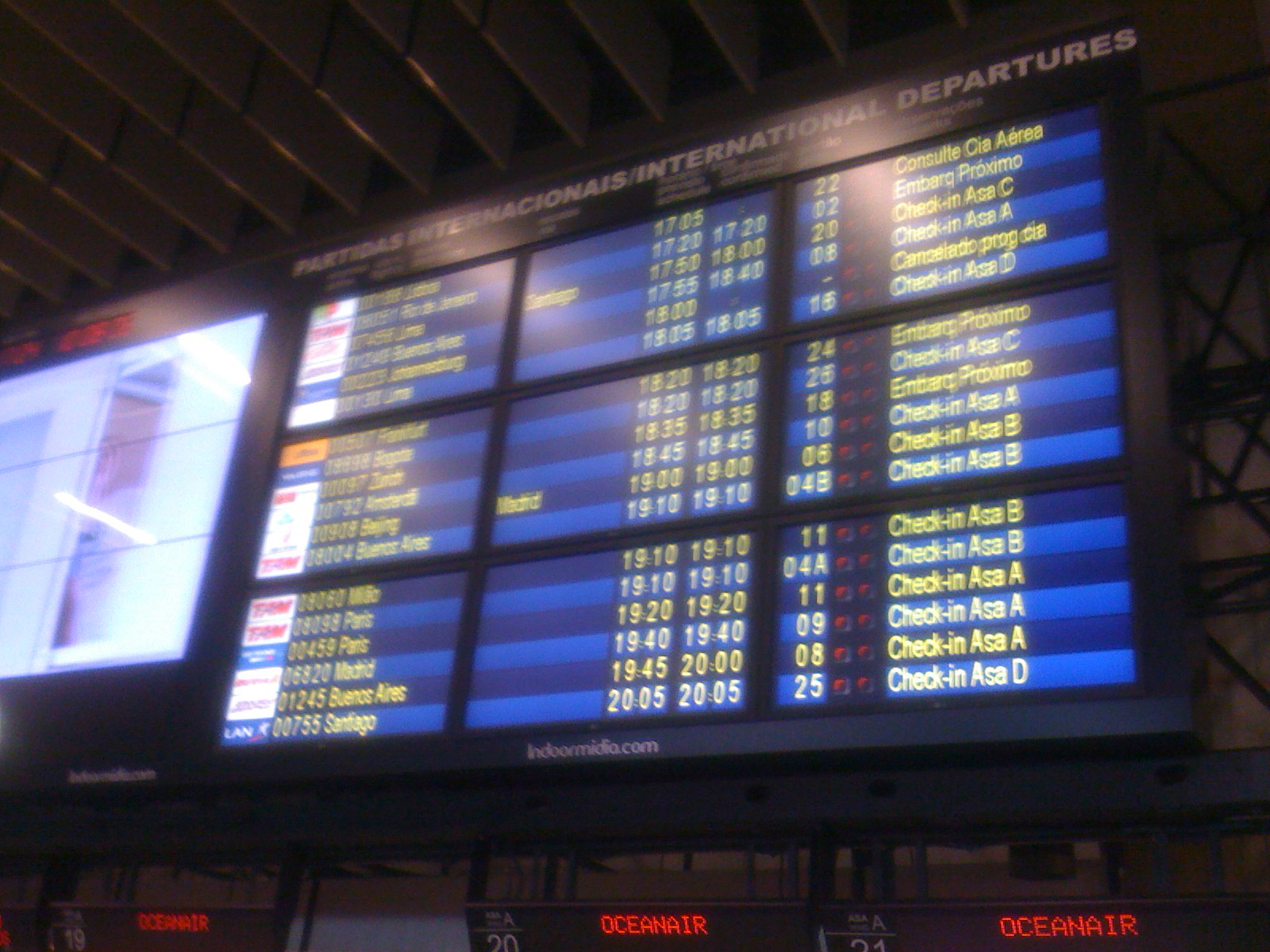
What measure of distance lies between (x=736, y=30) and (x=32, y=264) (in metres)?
4.94

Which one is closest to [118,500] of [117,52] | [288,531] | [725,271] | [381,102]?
[288,531]

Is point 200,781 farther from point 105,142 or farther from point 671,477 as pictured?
point 105,142

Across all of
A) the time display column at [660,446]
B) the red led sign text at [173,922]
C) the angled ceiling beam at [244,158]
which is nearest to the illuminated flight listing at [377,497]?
the time display column at [660,446]

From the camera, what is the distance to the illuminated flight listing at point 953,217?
4.65 m

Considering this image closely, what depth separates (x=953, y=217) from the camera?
193 inches

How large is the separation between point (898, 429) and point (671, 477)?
90cm

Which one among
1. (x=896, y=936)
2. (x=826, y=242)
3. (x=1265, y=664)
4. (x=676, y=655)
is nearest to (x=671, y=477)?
(x=676, y=655)

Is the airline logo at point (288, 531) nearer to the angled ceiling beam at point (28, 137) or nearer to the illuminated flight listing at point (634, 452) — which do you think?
the illuminated flight listing at point (634, 452)

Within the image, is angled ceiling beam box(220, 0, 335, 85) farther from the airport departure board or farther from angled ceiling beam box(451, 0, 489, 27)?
the airport departure board

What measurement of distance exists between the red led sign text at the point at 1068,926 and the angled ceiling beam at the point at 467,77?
454 centimetres

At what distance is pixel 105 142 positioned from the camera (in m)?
7.20

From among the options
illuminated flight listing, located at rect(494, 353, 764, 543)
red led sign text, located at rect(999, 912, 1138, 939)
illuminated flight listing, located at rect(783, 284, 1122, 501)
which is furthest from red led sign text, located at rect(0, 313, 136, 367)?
red led sign text, located at rect(999, 912, 1138, 939)

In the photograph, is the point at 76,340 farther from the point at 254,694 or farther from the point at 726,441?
the point at 726,441

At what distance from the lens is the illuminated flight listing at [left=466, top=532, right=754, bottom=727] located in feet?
14.9
